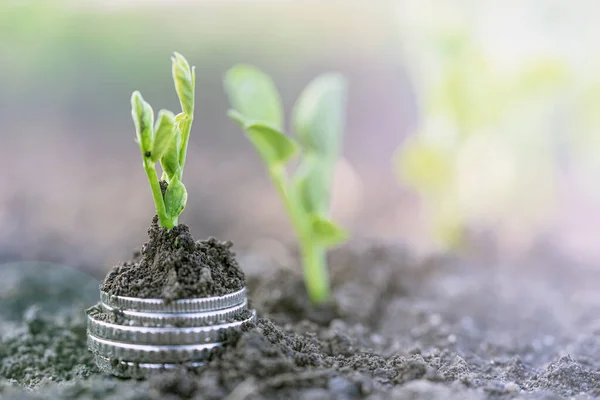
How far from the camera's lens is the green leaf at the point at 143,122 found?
1.44 metres

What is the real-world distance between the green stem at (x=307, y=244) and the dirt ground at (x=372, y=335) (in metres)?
0.05

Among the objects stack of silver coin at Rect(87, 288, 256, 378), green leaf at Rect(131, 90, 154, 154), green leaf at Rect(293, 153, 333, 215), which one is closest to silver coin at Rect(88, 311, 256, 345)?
stack of silver coin at Rect(87, 288, 256, 378)

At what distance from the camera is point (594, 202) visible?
5055mm

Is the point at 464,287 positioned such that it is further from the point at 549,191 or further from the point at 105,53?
the point at 105,53

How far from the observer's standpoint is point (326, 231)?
7.68 feet

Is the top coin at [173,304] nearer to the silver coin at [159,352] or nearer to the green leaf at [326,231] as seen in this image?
the silver coin at [159,352]

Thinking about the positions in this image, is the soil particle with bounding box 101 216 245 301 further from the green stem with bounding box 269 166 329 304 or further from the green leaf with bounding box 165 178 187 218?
the green stem with bounding box 269 166 329 304

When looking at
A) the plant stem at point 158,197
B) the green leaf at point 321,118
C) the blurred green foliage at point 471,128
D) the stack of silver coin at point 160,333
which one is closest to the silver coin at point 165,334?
the stack of silver coin at point 160,333

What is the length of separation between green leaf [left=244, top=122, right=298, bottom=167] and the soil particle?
52cm

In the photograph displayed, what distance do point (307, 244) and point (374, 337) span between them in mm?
442

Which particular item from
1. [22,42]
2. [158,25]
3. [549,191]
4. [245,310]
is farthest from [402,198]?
[245,310]

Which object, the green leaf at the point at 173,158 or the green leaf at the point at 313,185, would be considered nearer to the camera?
the green leaf at the point at 173,158

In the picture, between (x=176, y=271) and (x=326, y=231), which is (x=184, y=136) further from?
(x=326, y=231)

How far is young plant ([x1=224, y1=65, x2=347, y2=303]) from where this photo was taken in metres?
2.37
